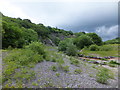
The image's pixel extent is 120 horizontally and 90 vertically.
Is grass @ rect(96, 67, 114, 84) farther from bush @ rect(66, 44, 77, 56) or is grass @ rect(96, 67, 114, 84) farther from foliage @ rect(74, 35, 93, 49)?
foliage @ rect(74, 35, 93, 49)

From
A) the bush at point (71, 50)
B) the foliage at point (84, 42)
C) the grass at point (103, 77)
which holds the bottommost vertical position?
the grass at point (103, 77)

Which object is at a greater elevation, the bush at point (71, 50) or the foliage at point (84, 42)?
the foliage at point (84, 42)

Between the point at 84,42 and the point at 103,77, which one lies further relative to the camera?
the point at 84,42

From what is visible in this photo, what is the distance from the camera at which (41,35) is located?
39.1m

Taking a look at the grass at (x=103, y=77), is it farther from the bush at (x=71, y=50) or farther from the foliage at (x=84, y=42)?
the foliage at (x=84, y=42)

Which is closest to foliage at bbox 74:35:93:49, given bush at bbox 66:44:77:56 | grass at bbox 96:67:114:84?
bush at bbox 66:44:77:56

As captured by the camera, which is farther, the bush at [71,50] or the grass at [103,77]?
the bush at [71,50]

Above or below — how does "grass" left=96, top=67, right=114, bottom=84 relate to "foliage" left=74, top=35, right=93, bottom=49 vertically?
below

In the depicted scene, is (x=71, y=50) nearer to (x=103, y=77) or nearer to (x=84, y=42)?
(x=103, y=77)

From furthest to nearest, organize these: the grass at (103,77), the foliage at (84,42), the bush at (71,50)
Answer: the foliage at (84,42) < the bush at (71,50) < the grass at (103,77)

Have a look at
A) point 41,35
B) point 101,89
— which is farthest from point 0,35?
point 41,35

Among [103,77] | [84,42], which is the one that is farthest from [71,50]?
[84,42]

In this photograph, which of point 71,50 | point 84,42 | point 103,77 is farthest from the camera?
point 84,42

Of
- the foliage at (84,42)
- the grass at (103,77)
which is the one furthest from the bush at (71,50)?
the foliage at (84,42)
